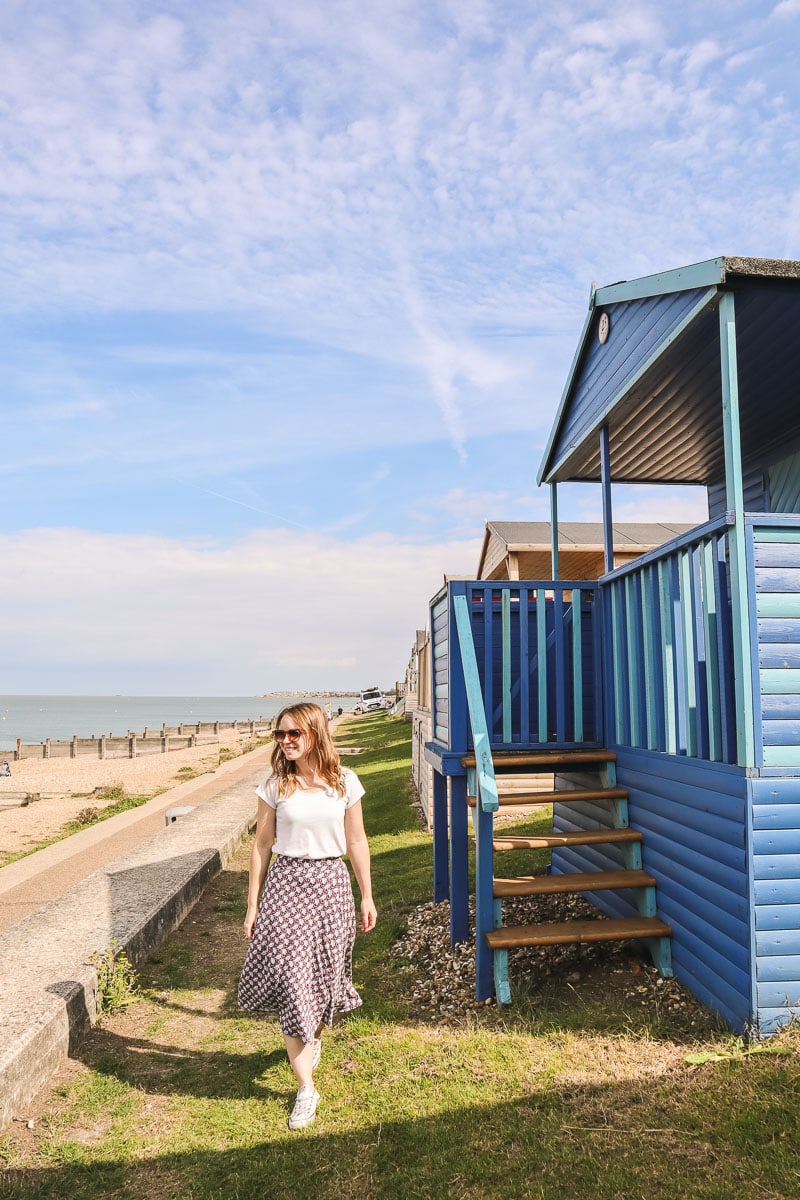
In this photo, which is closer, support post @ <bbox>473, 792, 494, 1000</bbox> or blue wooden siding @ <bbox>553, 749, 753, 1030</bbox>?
blue wooden siding @ <bbox>553, 749, 753, 1030</bbox>

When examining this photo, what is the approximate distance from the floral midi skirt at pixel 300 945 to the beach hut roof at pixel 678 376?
3785 mm

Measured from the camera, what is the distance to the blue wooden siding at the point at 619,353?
538cm

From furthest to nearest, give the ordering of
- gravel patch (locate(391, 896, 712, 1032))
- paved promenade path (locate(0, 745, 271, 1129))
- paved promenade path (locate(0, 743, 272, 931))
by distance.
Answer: paved promenade path (locate(0, 743, 272, 931)) → gravel patch (locate(391, 896, 712, 1032)) → paved promenade path (locate(0, 745, 271, 1129))

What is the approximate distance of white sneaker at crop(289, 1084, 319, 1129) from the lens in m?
3.72

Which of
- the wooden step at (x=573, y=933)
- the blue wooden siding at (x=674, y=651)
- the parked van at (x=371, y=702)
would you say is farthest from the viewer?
the parked van at (x=371, y=702)

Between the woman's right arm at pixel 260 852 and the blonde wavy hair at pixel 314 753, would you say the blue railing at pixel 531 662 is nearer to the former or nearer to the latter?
the blonde wavy hair at pixel 314 753

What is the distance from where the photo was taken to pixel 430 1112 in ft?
12.3

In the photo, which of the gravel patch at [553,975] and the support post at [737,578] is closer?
the support post at [737,578]

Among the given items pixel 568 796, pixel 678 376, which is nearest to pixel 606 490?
pixel 678 376

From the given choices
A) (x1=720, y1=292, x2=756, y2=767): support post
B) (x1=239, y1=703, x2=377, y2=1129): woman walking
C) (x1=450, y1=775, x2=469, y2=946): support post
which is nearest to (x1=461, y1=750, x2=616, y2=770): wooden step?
(x1=450, y1=775, x2=469, y2=946): support post

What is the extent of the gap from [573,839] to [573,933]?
2.23 feet

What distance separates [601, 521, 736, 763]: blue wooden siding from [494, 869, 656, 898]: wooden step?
2.79 feet

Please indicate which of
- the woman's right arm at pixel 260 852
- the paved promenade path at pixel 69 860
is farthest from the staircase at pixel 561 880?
the paved promenade path at pixel 69 860

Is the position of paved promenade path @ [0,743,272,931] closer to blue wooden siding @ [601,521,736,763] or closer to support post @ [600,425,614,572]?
blue wooden siding @ [601,521,736,763]
